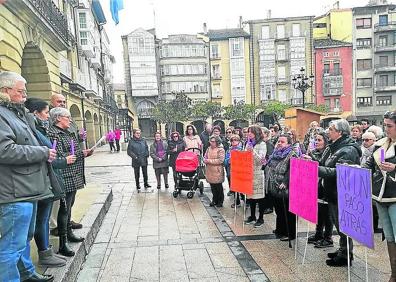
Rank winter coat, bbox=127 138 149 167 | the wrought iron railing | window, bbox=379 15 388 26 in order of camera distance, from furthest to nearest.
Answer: window, bbox=379 15 388 26
the wrought iron railing
winter coat, bbox=127 138 149 167

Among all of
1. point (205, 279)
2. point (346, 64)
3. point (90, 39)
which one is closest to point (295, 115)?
point (205, 279)

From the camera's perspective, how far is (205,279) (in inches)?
159

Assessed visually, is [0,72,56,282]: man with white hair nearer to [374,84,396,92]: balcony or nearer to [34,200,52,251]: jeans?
[34,200,52,251]: jeans

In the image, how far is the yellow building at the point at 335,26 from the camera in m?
51.5

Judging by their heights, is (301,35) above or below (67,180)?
above

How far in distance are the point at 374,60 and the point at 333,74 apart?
21.8ft

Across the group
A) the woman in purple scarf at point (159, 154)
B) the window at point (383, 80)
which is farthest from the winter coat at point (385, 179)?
the window at point (383, 80)

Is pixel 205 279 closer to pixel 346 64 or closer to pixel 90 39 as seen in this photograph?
pixel 90 39

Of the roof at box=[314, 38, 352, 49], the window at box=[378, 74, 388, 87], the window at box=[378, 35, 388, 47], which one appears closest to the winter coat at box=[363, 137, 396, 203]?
the roof at box=[314, 38, 352, 49]

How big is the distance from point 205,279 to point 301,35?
51.1m

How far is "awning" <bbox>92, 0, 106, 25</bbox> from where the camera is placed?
113 ft

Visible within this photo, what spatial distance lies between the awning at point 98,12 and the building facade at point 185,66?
1213 centimetres

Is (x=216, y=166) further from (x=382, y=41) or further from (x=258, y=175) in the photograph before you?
(x=382, y=41)

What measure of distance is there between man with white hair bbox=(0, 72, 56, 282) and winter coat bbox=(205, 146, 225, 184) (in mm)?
4662
